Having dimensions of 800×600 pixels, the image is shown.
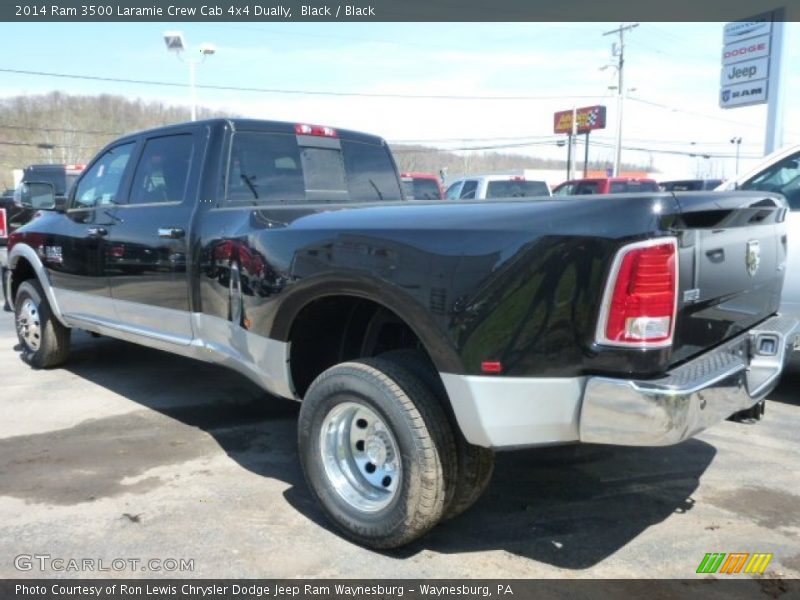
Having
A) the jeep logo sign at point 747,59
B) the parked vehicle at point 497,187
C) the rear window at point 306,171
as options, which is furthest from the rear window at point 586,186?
the rear window at point 306,171

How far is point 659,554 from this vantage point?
9.73 feet

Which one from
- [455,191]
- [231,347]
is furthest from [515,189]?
[231,347]

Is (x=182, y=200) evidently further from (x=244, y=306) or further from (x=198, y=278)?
(x=244, y=306)

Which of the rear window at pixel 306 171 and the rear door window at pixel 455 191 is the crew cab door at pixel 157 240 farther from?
the rear door window at pixel 455 191

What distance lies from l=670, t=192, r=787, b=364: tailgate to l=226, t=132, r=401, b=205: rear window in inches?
104

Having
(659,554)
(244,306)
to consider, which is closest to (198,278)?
(244,306)

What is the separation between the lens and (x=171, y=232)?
13.5 ft

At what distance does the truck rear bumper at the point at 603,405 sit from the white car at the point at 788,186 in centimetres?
277

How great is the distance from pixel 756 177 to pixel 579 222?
3.85m

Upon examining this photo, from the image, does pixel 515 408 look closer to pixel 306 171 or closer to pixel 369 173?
pixel 306 171

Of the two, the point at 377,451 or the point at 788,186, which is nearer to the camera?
the point at 377,451

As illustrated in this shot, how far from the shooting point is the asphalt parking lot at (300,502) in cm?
292

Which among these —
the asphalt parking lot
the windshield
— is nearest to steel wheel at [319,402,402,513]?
the asphalt parking lot

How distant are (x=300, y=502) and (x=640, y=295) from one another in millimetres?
2069
